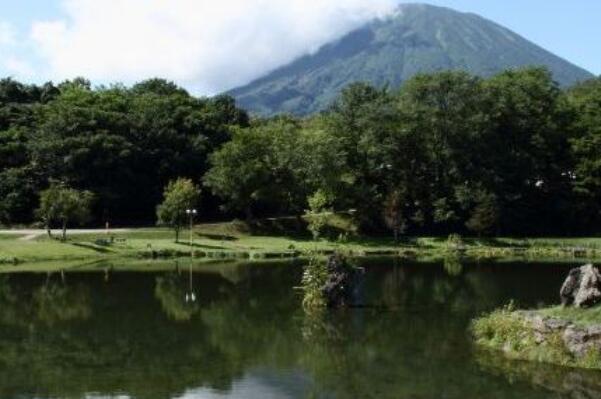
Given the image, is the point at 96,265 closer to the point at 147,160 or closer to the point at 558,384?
the point at 147,160

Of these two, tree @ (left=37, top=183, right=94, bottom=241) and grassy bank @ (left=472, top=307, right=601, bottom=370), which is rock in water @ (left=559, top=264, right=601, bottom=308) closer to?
grassy bank @ (left=472, top=307, right=601, bottom=370)

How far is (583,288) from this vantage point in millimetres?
28922

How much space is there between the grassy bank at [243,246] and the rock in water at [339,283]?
30.7 meters

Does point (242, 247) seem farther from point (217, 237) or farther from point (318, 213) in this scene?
point (318, 213)

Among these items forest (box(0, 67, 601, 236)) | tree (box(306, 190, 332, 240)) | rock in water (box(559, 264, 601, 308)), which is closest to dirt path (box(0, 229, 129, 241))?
forest (box(0, 67, 601, 236))

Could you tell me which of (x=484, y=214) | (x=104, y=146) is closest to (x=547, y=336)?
(x=484, y=214)

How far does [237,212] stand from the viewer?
326 feet

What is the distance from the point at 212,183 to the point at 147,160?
1084 cm

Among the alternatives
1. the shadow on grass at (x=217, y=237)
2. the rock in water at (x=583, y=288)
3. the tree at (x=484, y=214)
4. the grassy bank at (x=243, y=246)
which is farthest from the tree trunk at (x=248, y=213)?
the rock in water at (x=583, y=288)

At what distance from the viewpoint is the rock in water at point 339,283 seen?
39750 millimetres

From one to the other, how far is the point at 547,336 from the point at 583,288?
2.44 metres

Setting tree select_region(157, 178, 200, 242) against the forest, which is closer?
tree select_region(157, 178, 200, 242)

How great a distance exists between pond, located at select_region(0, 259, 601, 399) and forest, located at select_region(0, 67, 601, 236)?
35.0 metres

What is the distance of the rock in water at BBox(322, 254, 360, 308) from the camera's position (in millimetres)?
39750
